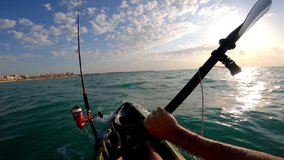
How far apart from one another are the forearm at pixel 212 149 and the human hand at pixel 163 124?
4 cm

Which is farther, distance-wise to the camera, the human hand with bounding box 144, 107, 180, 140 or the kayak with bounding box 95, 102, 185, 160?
the kayak with bounding box 95, 102, 185, 160

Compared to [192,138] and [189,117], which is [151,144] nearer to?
[192,138]

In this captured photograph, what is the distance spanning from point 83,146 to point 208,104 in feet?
31.8

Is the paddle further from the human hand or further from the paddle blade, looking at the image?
the human hand

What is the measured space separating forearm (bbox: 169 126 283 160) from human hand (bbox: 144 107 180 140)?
0.04 m

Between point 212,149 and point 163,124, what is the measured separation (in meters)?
0.38

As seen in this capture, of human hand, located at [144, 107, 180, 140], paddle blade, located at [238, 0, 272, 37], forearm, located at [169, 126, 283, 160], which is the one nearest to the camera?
forearm, located at [169, 126, 283, 160]

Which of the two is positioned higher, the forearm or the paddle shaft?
the paddle shaft

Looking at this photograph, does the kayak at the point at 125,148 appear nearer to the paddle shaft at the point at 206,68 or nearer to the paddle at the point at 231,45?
the paddle shaft at the point at 206,68

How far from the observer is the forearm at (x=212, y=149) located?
3.43ft

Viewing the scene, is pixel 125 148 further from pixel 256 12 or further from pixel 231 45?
pixel 256 12

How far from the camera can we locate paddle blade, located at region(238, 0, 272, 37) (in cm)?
146

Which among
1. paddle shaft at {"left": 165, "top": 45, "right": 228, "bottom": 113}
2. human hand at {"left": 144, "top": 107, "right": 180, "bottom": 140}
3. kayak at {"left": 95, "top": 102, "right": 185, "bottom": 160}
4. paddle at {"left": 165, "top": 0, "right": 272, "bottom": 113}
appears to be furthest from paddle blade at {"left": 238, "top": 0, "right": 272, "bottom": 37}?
kayak at {"left": 95, "top": 102, "right": 185, "bottom": 160}

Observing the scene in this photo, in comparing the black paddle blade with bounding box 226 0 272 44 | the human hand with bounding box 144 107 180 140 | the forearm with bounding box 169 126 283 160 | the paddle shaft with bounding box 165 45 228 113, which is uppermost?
the black paddle blade with bounding box 226 0 272 44
